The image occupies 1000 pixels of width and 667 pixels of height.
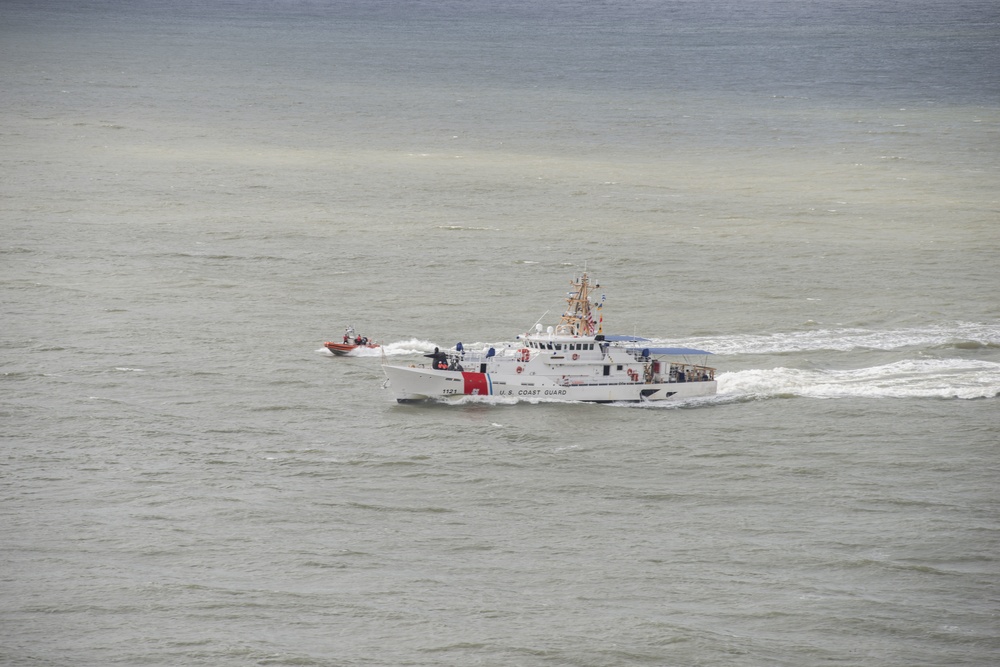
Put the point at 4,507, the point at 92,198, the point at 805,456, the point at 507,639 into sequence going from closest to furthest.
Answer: the point at 507,639 → the point at 4,507 → the point at 805,456 → the point at 92,198

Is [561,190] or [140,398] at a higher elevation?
[561,190]

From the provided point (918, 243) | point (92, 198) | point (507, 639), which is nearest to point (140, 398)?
point (507, 639)

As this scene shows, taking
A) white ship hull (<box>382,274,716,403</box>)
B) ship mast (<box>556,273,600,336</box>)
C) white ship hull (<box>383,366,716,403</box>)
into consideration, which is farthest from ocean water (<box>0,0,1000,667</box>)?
ship mast (<box>556,273,600,336</box>)

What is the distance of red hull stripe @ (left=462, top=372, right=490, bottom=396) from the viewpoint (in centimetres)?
7712

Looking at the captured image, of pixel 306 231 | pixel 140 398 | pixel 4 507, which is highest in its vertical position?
pixel 306 231

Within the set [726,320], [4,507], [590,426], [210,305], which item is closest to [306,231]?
[210,305]

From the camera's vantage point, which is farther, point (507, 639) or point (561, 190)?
point (561, 190)

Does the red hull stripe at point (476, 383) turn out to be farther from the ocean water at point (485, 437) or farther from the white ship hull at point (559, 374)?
the ocean water at point (485, 437)

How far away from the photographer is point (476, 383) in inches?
3046

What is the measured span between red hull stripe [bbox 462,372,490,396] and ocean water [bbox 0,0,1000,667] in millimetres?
1204

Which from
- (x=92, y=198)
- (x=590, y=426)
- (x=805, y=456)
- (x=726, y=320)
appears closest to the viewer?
(x=805, y=456)

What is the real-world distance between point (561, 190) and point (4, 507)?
85.2 m

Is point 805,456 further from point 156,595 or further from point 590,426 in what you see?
point 156,595

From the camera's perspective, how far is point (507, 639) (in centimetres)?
5059
